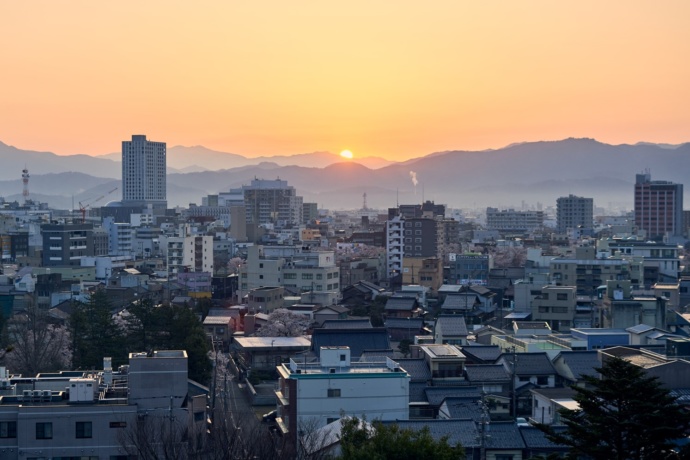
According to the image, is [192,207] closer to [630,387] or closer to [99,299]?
[99,299]

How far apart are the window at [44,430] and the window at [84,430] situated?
0.28 metres

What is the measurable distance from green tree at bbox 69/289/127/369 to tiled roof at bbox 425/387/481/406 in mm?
5557

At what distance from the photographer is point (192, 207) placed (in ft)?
297

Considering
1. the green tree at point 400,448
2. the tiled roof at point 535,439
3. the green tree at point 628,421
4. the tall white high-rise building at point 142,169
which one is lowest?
the tiled roof at point 535,439

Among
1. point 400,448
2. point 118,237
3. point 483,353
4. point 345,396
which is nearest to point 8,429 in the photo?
point 345,396

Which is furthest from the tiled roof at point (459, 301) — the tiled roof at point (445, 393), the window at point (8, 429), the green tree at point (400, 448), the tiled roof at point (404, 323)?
the green tree at point (400, 448)

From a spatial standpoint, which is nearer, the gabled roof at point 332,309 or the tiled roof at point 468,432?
the tiled roof at point 468,432

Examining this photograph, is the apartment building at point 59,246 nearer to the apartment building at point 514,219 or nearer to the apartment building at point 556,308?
the apartment building at point 556,308

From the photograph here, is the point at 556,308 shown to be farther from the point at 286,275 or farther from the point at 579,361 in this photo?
the point at 286,275

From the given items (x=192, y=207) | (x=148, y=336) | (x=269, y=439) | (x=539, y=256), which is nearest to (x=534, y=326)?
(x=148, y=336)

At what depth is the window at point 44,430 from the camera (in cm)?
1151

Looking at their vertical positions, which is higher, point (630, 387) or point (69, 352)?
point (630, 387)

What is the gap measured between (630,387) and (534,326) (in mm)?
13254

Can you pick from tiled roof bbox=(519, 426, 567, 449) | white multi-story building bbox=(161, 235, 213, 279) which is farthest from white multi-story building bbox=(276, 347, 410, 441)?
white multi-story building bbox=(161, 235, 213, 279)
